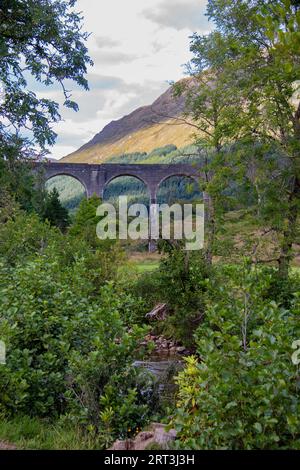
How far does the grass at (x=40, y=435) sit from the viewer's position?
4.19 meters

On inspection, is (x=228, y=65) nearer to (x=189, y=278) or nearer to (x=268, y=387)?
(x=189, y=278)

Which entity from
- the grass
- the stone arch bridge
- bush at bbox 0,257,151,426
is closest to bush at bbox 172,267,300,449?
the grass

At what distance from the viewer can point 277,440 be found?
312 cm

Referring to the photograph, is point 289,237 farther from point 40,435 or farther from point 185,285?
point 40,435

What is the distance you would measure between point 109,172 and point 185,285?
37.6 meters

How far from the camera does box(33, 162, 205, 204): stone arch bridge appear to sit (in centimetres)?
4759

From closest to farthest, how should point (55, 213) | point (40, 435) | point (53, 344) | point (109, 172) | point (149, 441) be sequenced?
1. point (149, 441)
2. point (40, 435)
3. point (53, 344)
4. point (55, 213)
5. point (109, 172)

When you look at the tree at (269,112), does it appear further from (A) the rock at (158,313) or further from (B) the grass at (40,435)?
(B) the grass at (40,435)

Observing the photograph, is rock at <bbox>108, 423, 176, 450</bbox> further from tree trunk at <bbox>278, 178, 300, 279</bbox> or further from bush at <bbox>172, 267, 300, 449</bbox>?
tree trunk at <bbox>278, 178, 300, 279</bbox>

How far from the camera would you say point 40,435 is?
4.46m

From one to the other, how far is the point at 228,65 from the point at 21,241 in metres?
6.74

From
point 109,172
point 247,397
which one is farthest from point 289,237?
point 109,172

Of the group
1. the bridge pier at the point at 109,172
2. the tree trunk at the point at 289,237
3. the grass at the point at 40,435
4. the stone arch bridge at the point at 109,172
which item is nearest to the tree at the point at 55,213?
the bridge pier at the point at 109,172

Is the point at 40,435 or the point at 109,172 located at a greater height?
Result: the point at 109,172
